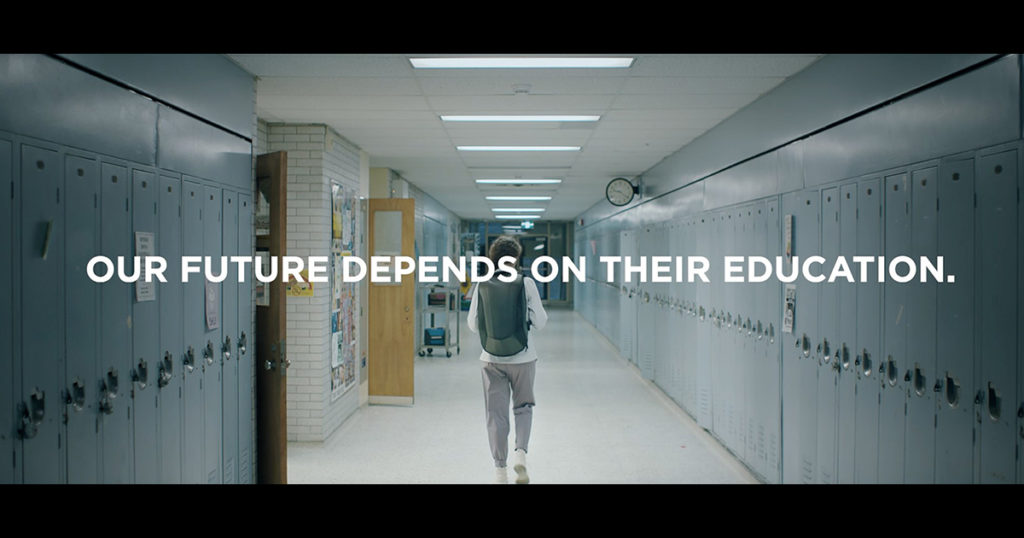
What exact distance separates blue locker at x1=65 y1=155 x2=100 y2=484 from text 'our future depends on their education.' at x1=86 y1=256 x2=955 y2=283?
0.27 ft

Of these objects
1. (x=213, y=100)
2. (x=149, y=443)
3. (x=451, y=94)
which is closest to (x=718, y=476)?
(x=451, y=94)

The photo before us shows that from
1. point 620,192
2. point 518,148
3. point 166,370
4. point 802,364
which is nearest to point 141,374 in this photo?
point 166,370

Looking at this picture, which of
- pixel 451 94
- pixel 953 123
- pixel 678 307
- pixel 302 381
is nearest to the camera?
pixel 953 123

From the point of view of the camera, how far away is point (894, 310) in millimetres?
2783

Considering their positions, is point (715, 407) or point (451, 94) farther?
point (715, 407)

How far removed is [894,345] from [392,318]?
4.80 metres

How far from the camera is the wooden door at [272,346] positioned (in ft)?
12.2

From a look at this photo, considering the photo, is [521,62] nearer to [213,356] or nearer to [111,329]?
[213,356]

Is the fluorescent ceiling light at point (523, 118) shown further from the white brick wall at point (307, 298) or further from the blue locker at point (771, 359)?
the blue locker at point (771, 359)

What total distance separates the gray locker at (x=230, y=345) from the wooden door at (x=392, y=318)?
9.39 ft

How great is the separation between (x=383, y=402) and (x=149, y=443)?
12.8 ft

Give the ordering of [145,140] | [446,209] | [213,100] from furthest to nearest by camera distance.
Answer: [446,209] < [213,100] < [145,140]
